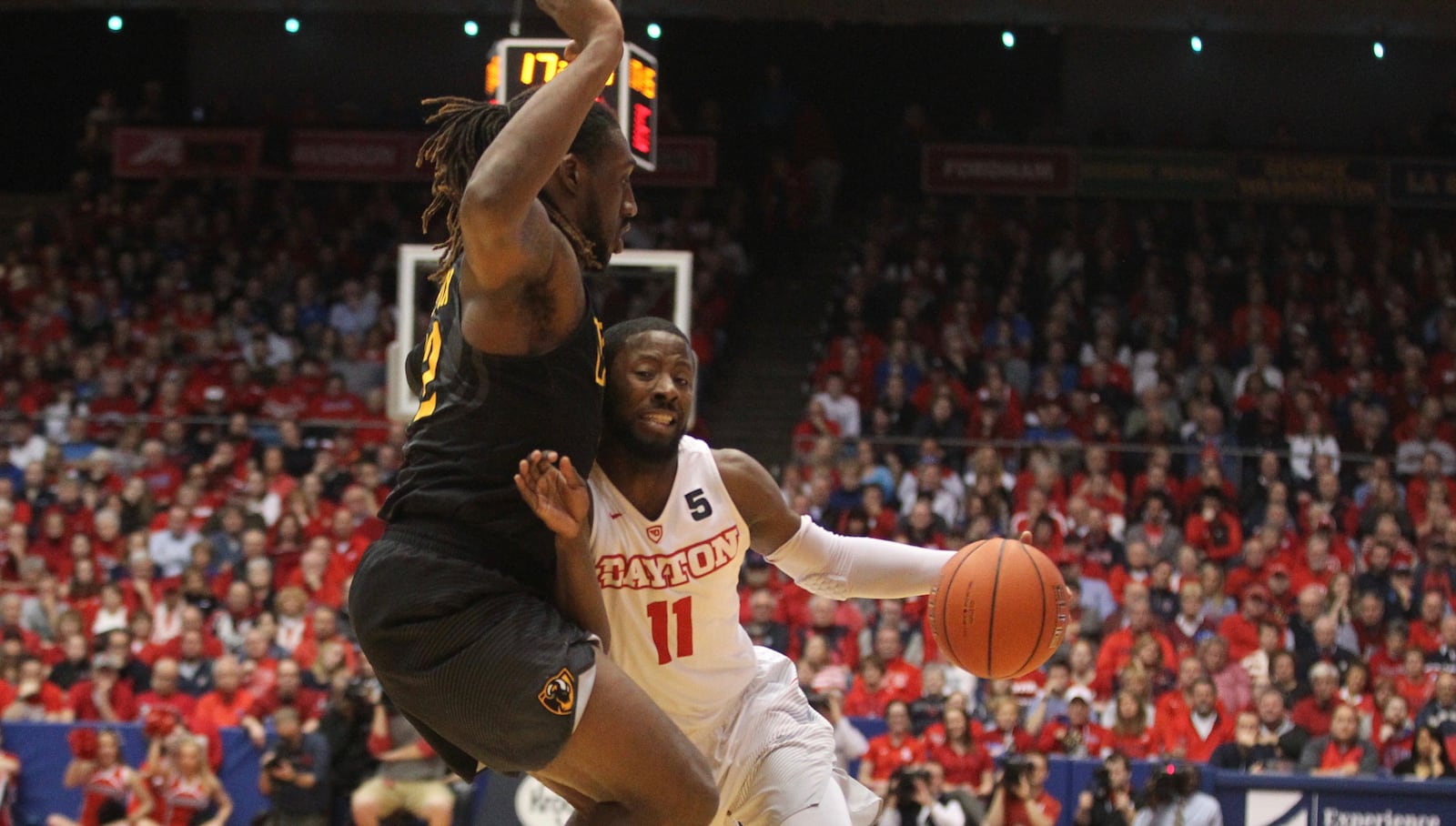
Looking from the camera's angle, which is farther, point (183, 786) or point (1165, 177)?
point (1165, 177)

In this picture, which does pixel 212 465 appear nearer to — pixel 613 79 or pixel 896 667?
pixel 896 667

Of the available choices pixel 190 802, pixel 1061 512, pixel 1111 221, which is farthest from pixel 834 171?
pixel 190 802

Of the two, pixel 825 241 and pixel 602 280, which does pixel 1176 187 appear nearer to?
pixel 825 241

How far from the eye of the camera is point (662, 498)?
4.18m

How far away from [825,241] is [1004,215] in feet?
6.24

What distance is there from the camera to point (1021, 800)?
30.0ft

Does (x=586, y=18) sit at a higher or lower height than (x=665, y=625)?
higher

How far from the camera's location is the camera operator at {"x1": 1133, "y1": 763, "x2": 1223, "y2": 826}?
29.0ft

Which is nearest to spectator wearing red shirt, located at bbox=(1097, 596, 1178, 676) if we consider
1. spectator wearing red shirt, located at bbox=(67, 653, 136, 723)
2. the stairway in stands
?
the stairway in stands

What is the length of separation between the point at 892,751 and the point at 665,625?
557cm

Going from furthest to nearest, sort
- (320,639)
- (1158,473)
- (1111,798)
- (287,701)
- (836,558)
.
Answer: (1158,473), (320,639), (287,701), (1111,798), (836,558)

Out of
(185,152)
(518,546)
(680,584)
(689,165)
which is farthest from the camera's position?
(185,152)

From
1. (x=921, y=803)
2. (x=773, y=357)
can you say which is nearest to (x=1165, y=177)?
(x=773, y=357)

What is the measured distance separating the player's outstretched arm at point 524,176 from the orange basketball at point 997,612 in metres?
1.58
